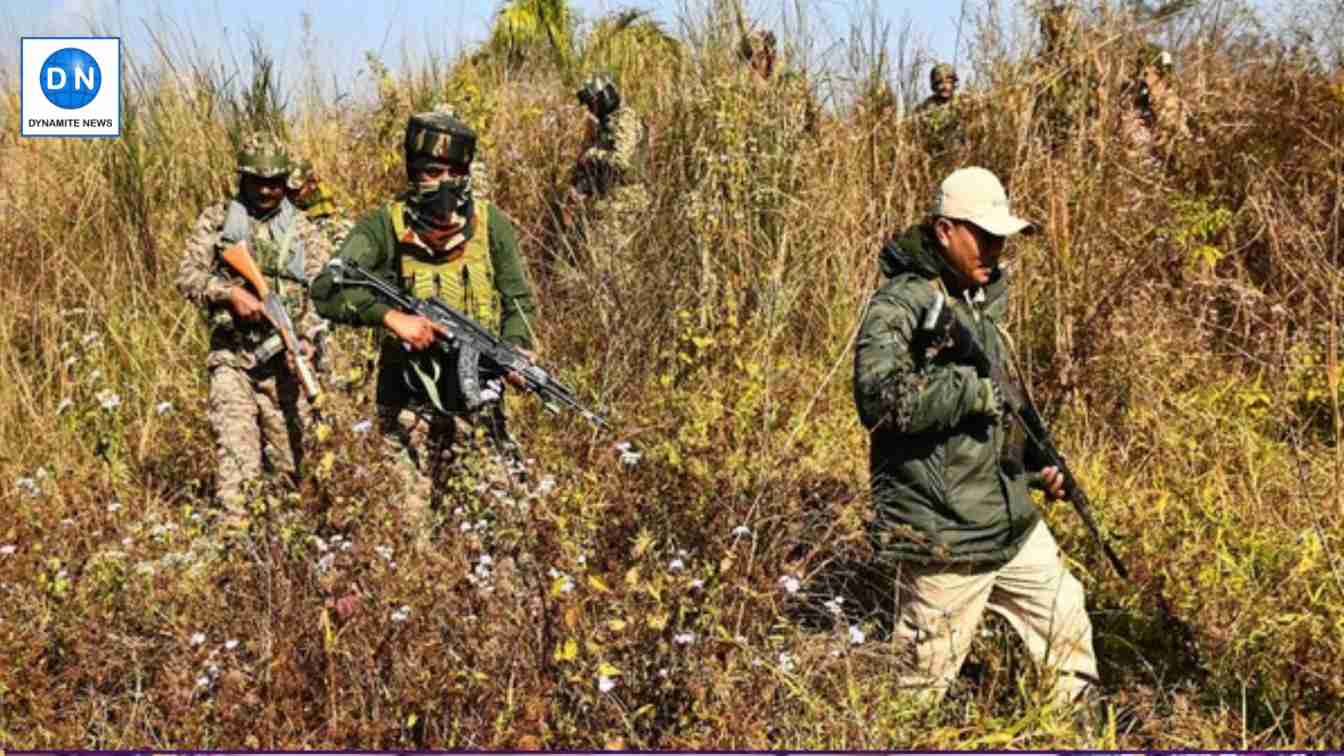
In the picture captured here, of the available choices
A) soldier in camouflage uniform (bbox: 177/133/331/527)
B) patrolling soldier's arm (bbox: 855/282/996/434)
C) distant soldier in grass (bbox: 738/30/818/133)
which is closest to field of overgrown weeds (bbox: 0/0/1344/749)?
distant soldier in grass (bbox: 738/30/818/133)

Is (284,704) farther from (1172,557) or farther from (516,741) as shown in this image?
(1172,557)

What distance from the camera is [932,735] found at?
8.93ft

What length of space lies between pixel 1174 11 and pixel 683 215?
2.12 metres

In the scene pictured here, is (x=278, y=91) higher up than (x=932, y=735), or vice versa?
(x=278, y=91)

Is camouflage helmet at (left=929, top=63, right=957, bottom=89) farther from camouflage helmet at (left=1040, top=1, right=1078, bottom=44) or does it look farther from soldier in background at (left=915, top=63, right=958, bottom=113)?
camouflage helmet at (left=1040, top=1, right=1078, bottom=44)

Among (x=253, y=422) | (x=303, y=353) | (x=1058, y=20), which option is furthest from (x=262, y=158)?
(x=1058, y=20)

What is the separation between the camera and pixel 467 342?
11.9ft

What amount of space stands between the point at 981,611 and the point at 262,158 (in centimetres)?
273

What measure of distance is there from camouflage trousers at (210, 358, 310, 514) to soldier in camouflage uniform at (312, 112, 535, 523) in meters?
0.70

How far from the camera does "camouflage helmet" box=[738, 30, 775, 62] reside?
533cm

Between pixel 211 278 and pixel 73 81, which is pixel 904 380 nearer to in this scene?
pixel 211 278

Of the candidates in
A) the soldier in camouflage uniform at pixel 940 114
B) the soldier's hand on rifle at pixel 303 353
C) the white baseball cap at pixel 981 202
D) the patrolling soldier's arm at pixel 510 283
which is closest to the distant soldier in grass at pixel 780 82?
the soldier in camouflage uniform at pixel 940 114

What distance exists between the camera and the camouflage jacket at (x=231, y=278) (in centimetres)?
A: 428

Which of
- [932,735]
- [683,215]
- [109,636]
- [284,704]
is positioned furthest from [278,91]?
[932,735]
